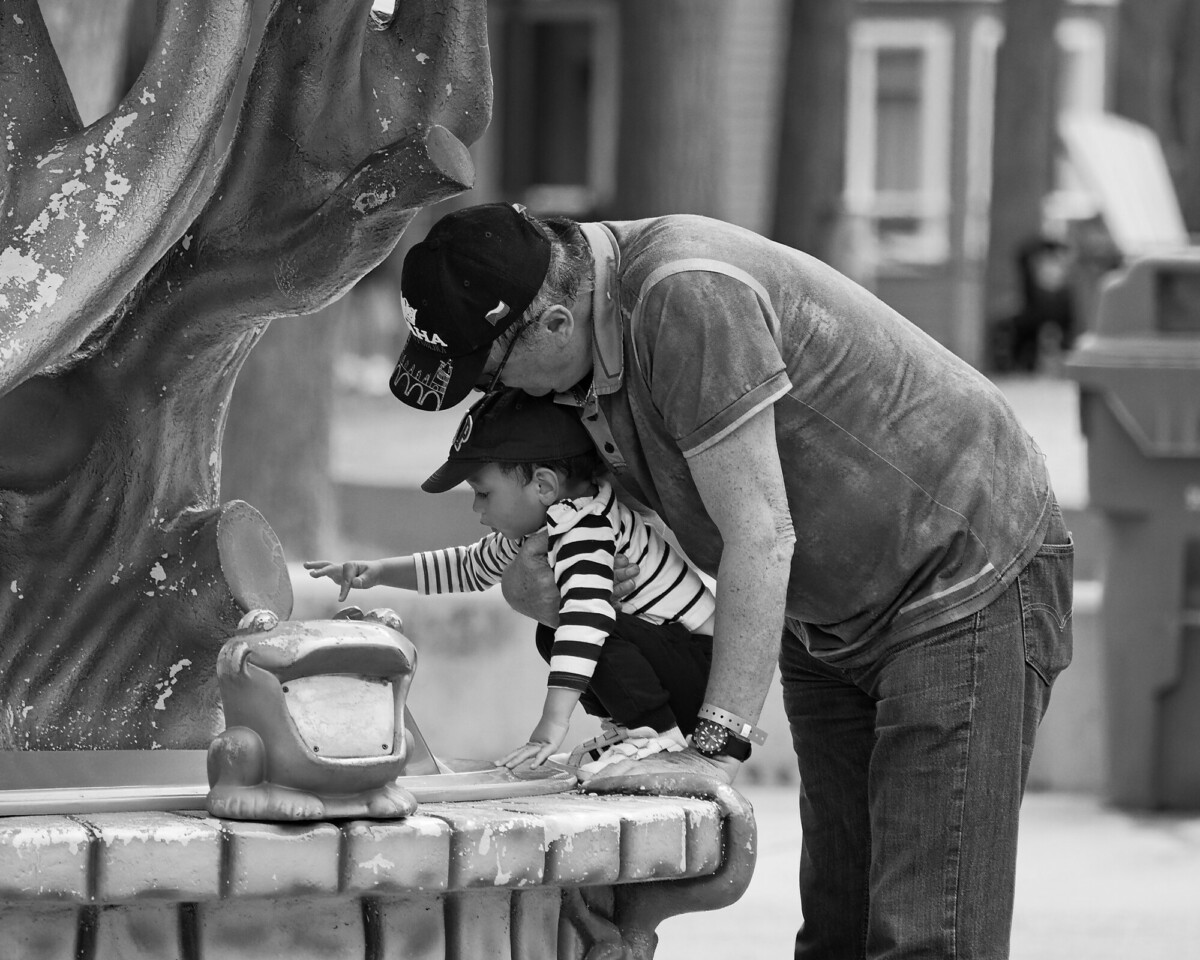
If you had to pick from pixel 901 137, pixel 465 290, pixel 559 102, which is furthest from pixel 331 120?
pixel 901 137

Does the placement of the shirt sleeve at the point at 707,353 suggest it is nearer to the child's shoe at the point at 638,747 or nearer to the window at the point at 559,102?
the child's shoe at the point at 638,747

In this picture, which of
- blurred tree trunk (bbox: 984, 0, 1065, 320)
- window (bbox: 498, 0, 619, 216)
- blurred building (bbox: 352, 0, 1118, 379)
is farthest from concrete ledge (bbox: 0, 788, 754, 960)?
window (bbox: 498, 0, 619, 216)

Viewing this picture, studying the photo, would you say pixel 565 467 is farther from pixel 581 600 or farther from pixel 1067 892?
pixel 1067 892

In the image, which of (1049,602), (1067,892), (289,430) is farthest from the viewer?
(289,430)

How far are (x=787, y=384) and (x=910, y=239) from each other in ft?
73.5

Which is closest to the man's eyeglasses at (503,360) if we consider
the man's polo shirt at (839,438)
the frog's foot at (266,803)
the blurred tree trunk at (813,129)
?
the man's polo shirt at (839,438)

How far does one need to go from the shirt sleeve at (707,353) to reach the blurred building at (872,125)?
67.5ft

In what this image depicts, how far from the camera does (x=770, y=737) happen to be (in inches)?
254

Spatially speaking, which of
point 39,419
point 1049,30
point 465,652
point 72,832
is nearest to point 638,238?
point 39,419

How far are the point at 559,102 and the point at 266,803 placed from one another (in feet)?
75.6

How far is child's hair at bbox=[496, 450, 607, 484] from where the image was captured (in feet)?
9.59

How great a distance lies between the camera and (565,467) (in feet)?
9.64

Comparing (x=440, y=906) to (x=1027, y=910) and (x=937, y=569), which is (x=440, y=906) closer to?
(x=937, y=569)

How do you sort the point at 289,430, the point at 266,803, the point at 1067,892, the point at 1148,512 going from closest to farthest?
1. the point at 266,803
2. the point at 1067,892
3. the point at 1148,512
4. the point at 289,430
